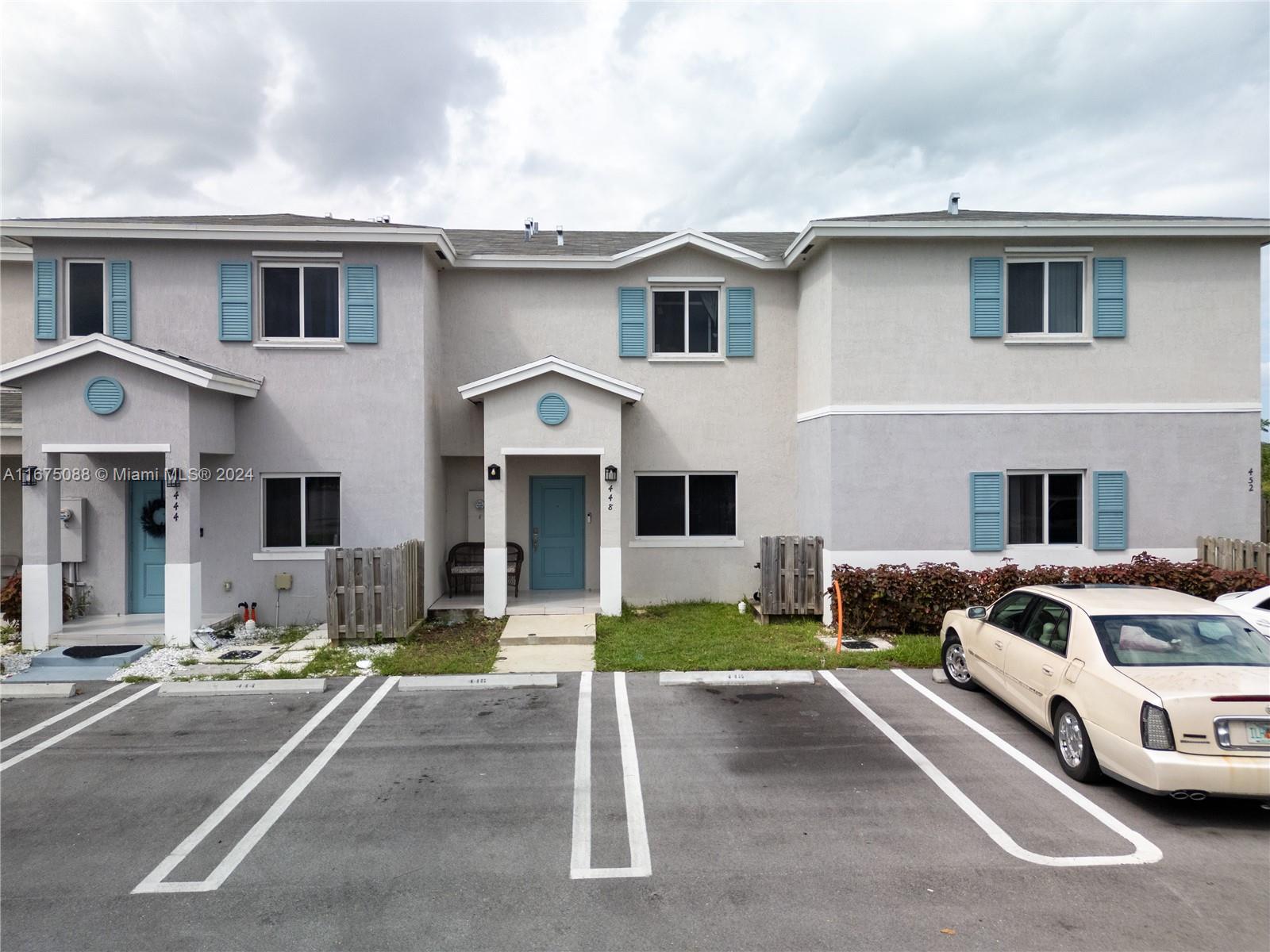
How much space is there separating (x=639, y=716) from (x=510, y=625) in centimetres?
410

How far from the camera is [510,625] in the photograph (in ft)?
37.1

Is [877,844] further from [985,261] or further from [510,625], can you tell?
[985,261]

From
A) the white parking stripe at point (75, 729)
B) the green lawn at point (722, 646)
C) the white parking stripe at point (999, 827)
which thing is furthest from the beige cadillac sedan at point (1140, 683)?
the white parking stripe at point (75, 729)

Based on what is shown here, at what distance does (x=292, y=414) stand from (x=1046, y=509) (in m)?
13.0

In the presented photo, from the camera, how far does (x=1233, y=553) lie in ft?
36.8

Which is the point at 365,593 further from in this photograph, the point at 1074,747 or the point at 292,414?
the point at 1074,747

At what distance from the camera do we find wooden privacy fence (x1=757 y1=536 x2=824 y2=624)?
39.2 ft

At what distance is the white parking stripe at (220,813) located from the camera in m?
4.73

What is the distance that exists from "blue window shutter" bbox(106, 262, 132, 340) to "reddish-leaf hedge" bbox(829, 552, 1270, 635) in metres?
12.6

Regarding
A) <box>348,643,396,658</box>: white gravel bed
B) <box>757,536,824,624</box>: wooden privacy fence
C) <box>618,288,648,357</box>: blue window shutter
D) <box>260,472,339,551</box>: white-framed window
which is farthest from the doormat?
<box>757,536,824,624</box>: wooden privacy fence

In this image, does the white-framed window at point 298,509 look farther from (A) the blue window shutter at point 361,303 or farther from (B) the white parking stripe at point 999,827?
(B) the white parking stripe at point 999,827

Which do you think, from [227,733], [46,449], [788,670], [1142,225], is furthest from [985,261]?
[46,449]

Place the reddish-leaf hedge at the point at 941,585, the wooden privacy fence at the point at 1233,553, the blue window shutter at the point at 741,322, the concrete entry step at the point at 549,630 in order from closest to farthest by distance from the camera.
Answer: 1. the concrete entry step at the point at 549,630
2. the wooden privacy fence at the point at 1233,553
3. the reddish-leaf hedge at the point at 941,585
4. the blue window shutter at the point at 741,322

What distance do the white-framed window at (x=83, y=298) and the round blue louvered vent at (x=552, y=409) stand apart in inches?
301
